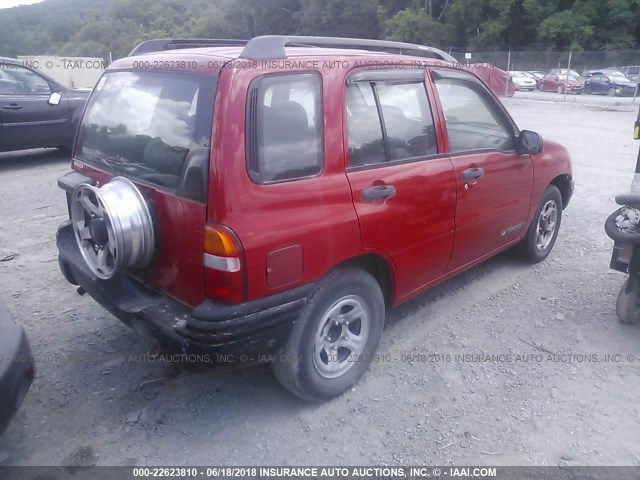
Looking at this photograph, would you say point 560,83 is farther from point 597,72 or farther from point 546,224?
point 546,224

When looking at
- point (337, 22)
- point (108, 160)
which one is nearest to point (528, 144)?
point (108, 160)

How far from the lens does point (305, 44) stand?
10.6 feet

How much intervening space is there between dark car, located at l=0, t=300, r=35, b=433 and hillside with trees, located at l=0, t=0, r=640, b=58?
40.1 meters

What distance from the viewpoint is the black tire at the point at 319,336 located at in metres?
2.79

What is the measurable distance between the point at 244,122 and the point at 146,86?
2.68ft

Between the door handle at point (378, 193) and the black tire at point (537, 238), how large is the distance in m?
2.08

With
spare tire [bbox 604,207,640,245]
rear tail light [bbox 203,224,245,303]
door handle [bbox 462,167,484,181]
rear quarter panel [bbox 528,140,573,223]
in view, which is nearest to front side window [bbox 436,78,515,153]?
door handle [bbox 462,167,484,181]

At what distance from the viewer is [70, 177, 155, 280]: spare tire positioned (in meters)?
2.63

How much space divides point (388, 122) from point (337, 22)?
6064 centimetres

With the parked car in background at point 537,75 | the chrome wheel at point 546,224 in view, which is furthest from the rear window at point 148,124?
the parked car in background at point 537,75

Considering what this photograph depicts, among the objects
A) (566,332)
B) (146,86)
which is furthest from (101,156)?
(566,332)

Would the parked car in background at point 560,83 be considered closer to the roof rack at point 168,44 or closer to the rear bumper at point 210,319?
the roof rack at point 168,44

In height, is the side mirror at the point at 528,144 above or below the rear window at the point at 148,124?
below

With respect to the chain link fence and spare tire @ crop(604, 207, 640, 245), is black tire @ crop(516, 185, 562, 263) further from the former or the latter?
the chain link fence
